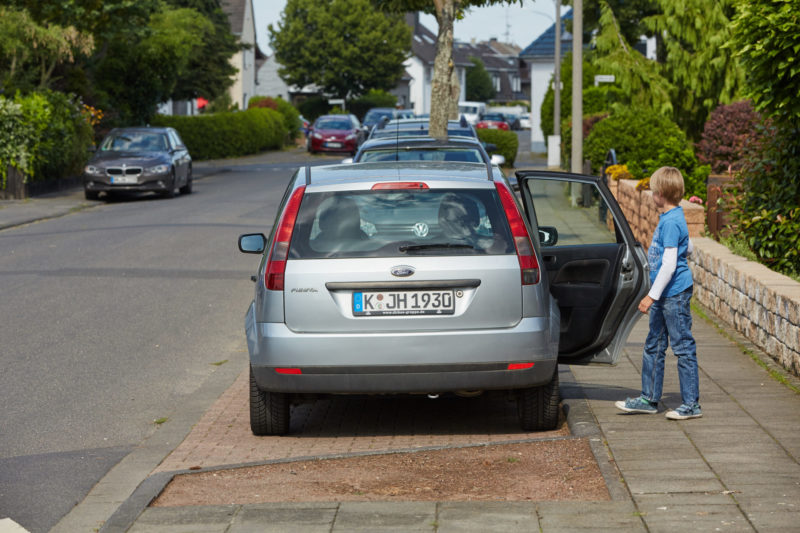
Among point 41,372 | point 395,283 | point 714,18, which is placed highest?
point 714,18

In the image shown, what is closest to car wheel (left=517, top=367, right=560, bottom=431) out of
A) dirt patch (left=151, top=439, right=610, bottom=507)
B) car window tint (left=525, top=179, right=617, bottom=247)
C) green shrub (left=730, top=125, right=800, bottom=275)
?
dirt patch (left=151, top=439, right=610, bottom=507)

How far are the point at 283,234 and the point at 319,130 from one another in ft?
146

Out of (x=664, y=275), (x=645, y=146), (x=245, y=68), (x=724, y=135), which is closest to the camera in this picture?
(x=664, y=275)

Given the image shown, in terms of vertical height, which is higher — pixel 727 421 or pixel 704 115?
pixel 704 115

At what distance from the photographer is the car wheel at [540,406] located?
6836mm

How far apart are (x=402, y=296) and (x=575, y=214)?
51.2 ft

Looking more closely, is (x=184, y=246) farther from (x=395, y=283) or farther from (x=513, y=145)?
(x=513, y=145)

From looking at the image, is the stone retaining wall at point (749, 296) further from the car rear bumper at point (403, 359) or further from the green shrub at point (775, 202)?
the car rear bumper at point (403, 359)

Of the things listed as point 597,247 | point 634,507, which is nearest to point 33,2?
point 597,247

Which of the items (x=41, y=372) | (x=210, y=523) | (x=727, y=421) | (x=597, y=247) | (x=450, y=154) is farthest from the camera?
(x=450, y=154)

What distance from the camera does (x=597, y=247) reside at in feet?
24.3

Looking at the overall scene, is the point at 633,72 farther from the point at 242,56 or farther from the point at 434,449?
the point at 242,56

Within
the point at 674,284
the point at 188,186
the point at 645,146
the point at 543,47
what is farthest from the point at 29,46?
the point at 543,47

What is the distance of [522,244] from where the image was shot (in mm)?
6520
